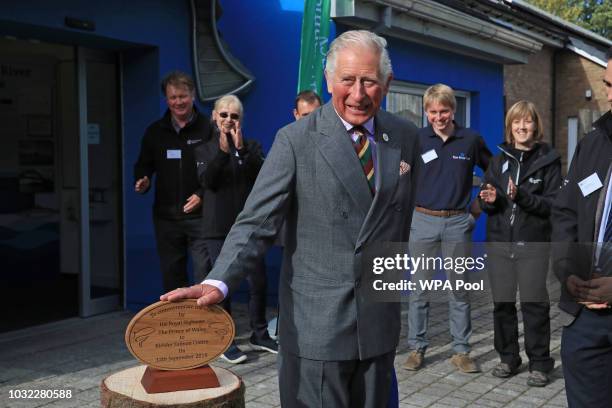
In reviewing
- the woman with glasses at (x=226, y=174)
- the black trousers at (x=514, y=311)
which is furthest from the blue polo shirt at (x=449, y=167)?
the woman with glasses at (x=226, y=174)

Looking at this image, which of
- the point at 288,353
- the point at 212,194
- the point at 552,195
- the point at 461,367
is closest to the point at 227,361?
the point at 212,194

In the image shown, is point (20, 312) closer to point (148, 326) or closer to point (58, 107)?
point (58, 107)

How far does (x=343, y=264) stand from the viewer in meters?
2.51

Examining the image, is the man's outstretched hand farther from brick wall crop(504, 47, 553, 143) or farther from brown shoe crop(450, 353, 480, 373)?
brick wall crop(504, 47, 553, 143)

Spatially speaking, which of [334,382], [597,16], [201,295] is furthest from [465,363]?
[597,16]

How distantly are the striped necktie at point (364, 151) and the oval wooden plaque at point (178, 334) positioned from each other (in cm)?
69

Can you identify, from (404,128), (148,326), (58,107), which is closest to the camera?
(148,326)

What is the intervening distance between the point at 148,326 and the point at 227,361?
3318mm

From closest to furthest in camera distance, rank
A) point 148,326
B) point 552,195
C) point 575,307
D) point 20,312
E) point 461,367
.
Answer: point 148,326 → point 575,307 → point 552,195 → point 461,367 → point 20,312

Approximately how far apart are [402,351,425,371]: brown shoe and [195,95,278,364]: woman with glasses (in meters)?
1.27

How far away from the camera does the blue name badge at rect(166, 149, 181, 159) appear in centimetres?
584

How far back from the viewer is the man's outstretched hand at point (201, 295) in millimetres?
2359

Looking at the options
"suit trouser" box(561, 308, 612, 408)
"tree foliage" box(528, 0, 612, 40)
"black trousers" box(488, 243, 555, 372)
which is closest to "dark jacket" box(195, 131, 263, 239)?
"black trousers" box(488, 243, 555, 372)

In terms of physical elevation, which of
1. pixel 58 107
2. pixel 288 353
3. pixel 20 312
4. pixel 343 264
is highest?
pixel 58 107
